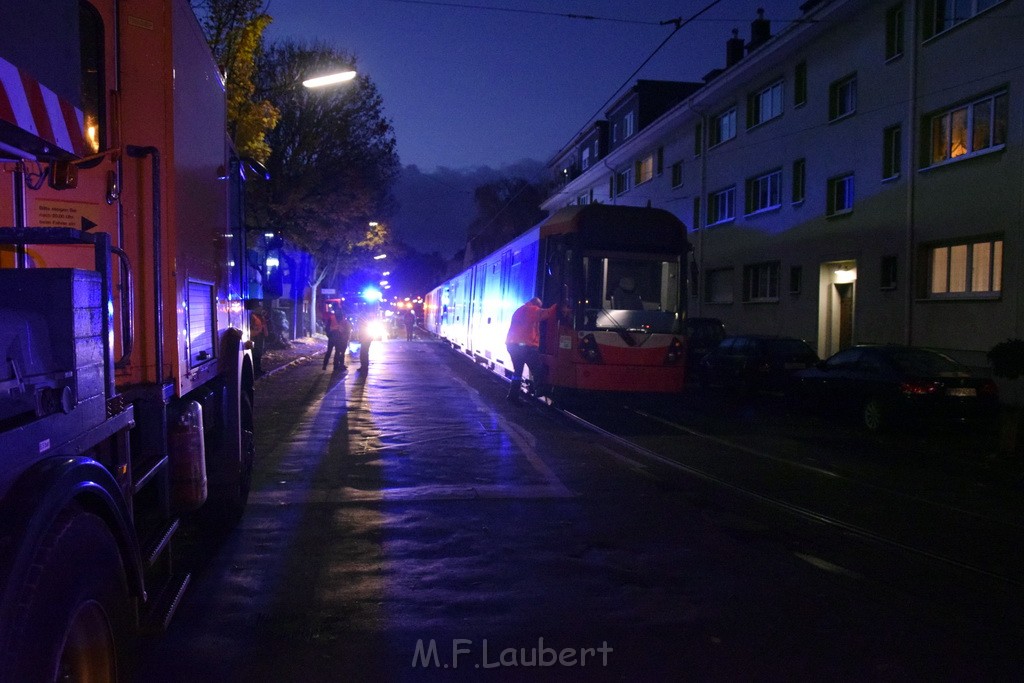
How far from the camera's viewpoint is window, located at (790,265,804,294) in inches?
926

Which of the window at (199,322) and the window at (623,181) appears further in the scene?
the window at (623,181)

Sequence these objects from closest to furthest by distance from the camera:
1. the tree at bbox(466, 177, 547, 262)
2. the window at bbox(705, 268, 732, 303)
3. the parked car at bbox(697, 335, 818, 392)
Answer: the parked car at bbox(697, 335, 818, 392) < the window at bbox(705, 268, 732, 303) < the tree at bbox(466, 177, 547, 262)

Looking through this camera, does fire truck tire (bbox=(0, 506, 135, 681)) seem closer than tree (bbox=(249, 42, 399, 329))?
Yes

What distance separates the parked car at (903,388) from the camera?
11.5 meters

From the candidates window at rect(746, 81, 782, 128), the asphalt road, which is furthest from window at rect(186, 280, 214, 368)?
window at rect(746, 81, 782, 128)

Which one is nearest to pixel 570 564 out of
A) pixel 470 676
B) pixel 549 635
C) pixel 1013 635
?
pixel 549 635

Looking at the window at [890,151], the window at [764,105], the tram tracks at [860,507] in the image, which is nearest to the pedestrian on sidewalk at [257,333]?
the tram tracks at [860,507]

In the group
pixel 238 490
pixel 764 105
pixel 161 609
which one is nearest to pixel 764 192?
pixel 764 105

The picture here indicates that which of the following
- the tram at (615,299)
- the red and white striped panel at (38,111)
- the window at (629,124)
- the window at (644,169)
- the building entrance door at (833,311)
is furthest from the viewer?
the window at (629,124)

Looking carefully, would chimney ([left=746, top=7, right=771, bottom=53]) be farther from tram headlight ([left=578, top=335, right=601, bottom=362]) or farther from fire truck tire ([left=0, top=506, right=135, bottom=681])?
fire truck tire ([left=0, top=506, right=135, bottom=681])

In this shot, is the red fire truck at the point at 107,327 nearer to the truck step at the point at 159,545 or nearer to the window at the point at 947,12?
the truck step at the point at 159,545

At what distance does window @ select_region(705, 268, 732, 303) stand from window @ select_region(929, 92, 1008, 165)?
10.6 m

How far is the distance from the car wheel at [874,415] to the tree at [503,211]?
1928 inches

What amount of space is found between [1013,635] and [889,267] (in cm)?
1683
